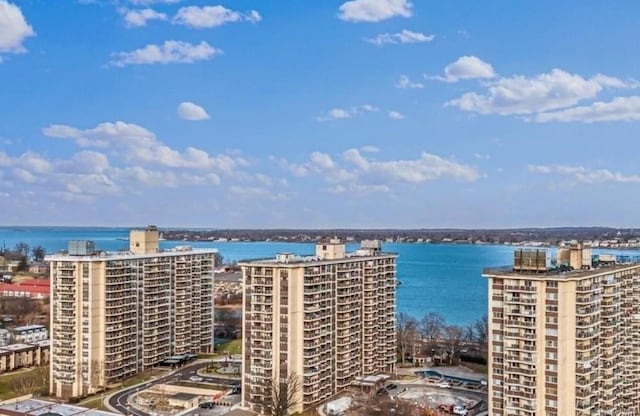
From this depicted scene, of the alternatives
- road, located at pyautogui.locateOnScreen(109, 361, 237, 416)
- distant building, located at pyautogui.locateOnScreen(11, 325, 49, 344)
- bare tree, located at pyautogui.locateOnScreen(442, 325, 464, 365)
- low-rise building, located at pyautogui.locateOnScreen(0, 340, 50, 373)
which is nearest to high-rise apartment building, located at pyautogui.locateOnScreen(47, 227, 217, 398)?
road, located at pyautogui.locateOnScreen(109, 361, 237, 416)

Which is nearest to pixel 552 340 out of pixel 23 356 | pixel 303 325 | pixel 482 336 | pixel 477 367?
pixel 303 325

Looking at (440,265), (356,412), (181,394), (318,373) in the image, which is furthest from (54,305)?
(440,265)

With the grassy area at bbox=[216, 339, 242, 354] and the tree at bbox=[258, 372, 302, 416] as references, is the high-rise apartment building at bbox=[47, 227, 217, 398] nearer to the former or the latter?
the grassy area at bbox=[216, 339, 242, 354]

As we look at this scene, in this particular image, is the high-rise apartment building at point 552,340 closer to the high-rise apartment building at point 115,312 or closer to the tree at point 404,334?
the tree at point 404,334

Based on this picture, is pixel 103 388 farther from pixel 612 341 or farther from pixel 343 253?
pixel 612 341

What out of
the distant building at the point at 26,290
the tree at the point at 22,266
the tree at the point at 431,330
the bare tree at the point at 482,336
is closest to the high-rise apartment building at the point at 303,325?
the tree at the point at 431,330

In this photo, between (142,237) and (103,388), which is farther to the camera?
(142,237)
